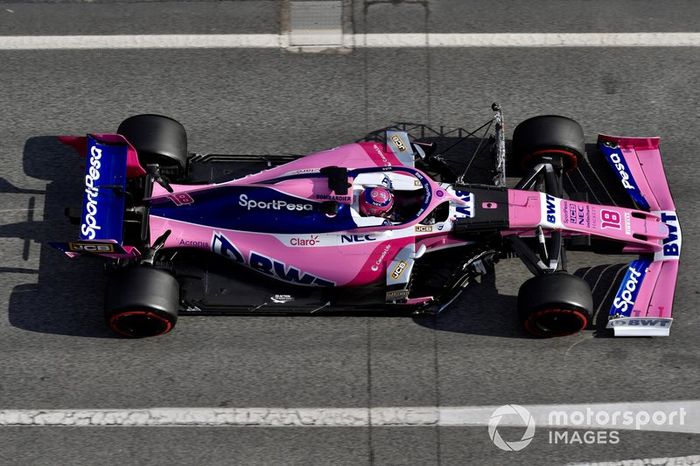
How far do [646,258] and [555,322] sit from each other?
4.76 ft

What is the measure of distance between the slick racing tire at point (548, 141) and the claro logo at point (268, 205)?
294cm

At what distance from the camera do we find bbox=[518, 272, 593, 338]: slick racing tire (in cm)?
1056

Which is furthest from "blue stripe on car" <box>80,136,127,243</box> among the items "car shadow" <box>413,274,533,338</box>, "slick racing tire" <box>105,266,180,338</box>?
"car shadow" <box>413,274,533,338</box>

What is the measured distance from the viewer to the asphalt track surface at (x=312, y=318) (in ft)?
35.6

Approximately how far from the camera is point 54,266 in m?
11.8

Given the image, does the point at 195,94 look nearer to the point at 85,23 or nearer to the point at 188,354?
the point at 85,23

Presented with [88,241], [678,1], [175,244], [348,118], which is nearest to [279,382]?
[175,244]

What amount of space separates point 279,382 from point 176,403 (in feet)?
4.01

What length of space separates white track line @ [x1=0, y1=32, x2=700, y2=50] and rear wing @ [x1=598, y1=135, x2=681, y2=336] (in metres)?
2.18

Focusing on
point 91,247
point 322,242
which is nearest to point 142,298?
point 91,247

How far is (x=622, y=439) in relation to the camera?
35.9 ft

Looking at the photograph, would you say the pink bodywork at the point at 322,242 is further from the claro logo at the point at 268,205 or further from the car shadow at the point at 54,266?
the car shadow at the point at 54,266

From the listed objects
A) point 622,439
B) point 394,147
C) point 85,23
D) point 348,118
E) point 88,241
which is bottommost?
point 622,439

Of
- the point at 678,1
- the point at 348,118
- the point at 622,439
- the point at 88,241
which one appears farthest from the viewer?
the point at 678,1
